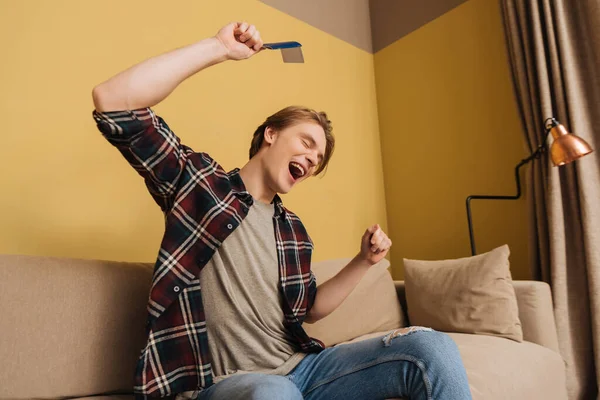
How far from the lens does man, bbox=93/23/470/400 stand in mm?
815

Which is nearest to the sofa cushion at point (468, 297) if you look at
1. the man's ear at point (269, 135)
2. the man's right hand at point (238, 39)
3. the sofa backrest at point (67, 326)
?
A: the man's ear at point (269, 135)

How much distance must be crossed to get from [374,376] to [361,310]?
33.1 inches

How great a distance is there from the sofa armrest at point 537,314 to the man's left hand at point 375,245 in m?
0.92

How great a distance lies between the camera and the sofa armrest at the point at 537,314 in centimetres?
160

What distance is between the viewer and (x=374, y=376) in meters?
0.88

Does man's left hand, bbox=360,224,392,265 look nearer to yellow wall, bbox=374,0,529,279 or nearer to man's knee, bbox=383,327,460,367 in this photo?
man's knee, bbox=383,327,460,367

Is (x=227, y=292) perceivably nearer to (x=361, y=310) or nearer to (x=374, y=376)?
(x=374, y=376)

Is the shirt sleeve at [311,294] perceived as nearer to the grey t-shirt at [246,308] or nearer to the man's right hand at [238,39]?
the grey t-shirt at [246,308]

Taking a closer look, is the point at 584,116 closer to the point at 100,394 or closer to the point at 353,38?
the point at 353,38

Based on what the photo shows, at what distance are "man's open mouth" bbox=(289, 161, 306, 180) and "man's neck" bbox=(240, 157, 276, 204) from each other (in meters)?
0.08

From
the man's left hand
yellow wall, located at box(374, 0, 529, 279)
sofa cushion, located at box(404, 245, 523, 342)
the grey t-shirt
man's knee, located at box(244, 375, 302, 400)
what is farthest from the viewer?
yellow wall, located at box(374, 0, 529, 279)

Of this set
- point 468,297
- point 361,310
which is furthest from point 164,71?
point 468,297

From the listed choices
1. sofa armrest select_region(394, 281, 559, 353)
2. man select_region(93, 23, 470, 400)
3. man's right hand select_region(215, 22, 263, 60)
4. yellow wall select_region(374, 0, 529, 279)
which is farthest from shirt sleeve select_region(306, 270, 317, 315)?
yellow wall select_region(374, 0, 529, 279)

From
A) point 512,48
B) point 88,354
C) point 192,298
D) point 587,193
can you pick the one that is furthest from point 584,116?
point 88,354
